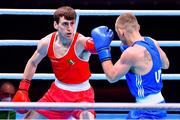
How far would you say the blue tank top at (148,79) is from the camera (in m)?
2.76

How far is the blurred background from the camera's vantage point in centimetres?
533

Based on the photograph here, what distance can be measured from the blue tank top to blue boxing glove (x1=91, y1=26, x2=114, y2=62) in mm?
161

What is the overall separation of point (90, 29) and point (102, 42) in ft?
8.36

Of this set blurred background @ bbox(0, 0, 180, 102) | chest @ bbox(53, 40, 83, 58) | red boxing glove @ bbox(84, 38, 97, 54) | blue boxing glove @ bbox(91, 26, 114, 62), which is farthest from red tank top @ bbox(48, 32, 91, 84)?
blurred background @ bbox(0, 0, 180, 102)

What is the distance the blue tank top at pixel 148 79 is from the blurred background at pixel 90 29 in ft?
8.15

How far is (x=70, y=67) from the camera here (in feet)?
10.3

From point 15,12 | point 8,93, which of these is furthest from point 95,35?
point 8,93

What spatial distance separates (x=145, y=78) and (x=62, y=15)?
676 mm

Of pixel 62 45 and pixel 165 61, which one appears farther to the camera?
pixel 62 45

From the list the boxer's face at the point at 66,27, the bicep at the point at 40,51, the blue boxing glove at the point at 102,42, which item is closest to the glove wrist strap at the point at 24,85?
the bicep at the point at 40,51

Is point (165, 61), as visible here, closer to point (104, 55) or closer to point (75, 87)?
point (104, 55)

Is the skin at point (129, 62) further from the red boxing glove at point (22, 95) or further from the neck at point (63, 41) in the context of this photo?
the red boxing glove at point (22, 95)

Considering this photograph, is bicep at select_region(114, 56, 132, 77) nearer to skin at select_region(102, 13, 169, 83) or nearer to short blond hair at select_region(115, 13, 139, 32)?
skin at select_region(102, 13, 169, 83)

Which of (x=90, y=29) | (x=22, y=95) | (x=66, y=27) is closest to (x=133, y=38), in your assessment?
(x=66, y=27)
